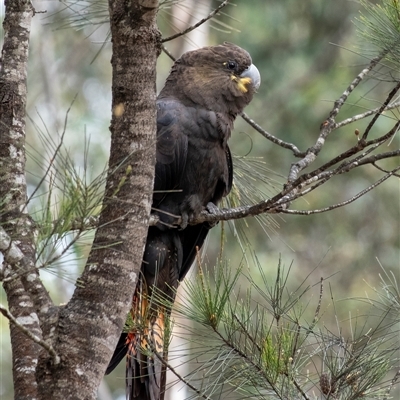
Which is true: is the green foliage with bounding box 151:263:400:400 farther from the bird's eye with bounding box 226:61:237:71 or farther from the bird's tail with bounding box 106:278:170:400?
the bird's eye with bounding box 226:61:237:71

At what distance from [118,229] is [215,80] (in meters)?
1.38

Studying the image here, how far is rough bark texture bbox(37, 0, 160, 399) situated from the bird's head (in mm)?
1062

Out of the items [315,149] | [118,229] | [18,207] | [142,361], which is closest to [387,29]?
[315,149]

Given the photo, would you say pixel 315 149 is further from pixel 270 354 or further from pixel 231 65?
pixel 231 65

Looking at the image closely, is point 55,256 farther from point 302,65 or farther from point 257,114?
point 302,65

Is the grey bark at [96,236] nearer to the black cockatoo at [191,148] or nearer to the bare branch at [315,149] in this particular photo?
the bare branch at [315,149]

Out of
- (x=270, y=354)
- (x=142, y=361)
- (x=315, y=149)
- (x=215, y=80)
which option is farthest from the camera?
(x=215, y=80)

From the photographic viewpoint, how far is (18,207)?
1553 millimetres

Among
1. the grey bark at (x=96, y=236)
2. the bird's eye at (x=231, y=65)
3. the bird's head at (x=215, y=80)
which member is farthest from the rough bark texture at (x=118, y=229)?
the bird's eye at (x=231, y=65)

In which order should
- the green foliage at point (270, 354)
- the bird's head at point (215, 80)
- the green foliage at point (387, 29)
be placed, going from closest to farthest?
the green foliage at point (270, 354), the green foliage at point (387, 29), the bird's head at point (215, 80)

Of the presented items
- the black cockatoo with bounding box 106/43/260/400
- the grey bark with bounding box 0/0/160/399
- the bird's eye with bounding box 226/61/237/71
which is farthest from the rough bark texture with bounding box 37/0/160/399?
the bird's eye with bounding box 226/61/237/71

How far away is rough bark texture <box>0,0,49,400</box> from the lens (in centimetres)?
142

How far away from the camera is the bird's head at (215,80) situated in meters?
2.82

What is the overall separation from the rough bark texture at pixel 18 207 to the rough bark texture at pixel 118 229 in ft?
0.21
